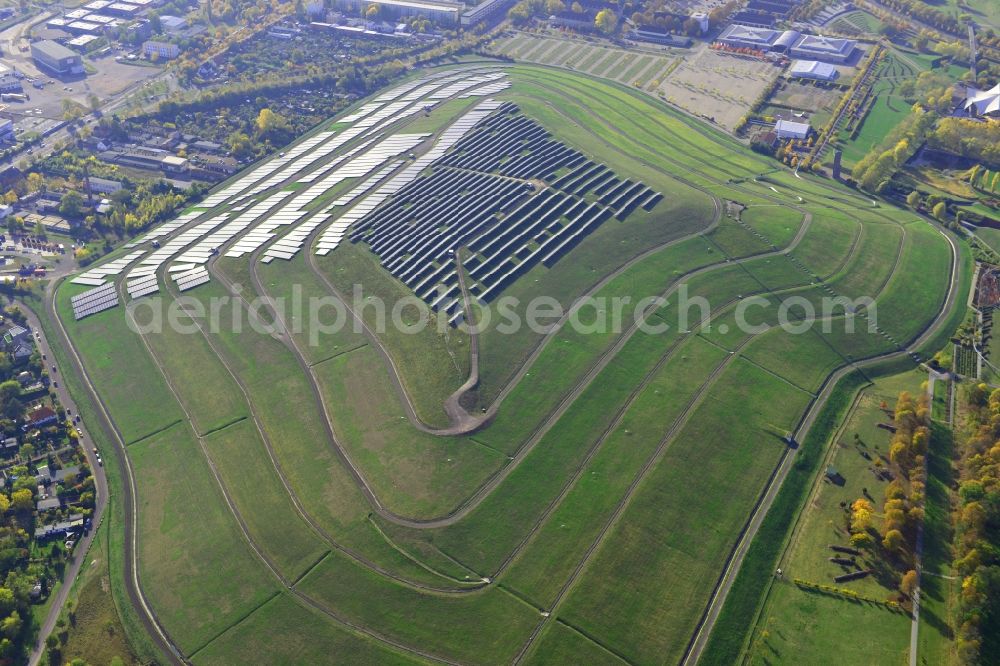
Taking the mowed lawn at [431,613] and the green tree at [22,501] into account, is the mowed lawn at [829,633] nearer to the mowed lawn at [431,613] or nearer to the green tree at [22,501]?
the mowed lawn at [431,613]

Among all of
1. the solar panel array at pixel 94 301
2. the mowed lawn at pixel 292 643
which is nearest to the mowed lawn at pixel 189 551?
the mowed lawn at pixel 292 643

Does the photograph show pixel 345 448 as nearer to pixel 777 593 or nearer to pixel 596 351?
pixel 596 351

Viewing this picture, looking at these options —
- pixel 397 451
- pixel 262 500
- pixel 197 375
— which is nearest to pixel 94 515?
pixel 262 500

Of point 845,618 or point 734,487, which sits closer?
point 845,618

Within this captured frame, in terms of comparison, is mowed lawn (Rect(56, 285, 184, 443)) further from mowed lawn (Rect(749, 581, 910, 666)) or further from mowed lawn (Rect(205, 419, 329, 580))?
mowed lawn (Rect(749, 581, 910, 666))

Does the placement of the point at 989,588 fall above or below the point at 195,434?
above

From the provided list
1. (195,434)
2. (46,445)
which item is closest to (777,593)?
(195,434)

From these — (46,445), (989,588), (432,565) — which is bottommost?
(46,445)
